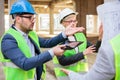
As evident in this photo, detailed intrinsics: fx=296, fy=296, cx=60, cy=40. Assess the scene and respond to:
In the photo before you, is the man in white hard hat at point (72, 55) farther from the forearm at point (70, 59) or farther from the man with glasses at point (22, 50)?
the man with glasses at point (22, 50)

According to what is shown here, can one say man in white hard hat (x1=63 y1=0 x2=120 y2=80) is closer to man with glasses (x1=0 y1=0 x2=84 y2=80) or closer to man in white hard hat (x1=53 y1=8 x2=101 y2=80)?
man with glasses (x1=0 y1=0 x2=84 y2=80)

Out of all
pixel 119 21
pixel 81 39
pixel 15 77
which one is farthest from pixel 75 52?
pixel 119 21

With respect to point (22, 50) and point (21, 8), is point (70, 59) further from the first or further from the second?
point (21, 8)

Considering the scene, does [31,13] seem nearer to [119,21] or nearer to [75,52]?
[75,52]

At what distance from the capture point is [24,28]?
9.48 feet

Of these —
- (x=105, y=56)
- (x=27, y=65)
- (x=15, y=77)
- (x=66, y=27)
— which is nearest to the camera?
(x=105, y=56)

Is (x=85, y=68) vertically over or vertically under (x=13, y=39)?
under

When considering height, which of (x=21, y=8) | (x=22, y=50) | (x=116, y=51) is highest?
(x=21, y=8)

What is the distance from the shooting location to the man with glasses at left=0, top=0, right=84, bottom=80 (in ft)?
8.58

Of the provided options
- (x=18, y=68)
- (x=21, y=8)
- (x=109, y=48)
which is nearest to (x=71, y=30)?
(x=21, y=8)

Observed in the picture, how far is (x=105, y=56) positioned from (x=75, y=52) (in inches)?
78.5

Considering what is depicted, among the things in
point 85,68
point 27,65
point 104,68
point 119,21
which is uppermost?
point 119,21

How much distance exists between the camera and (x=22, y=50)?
2.77 m

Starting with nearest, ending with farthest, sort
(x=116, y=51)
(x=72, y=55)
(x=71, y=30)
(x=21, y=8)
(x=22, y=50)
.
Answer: (x=116, y=51), (x=22, y=50), (x=21, y=8), (x=71, y=30), (x=72, y=55)
